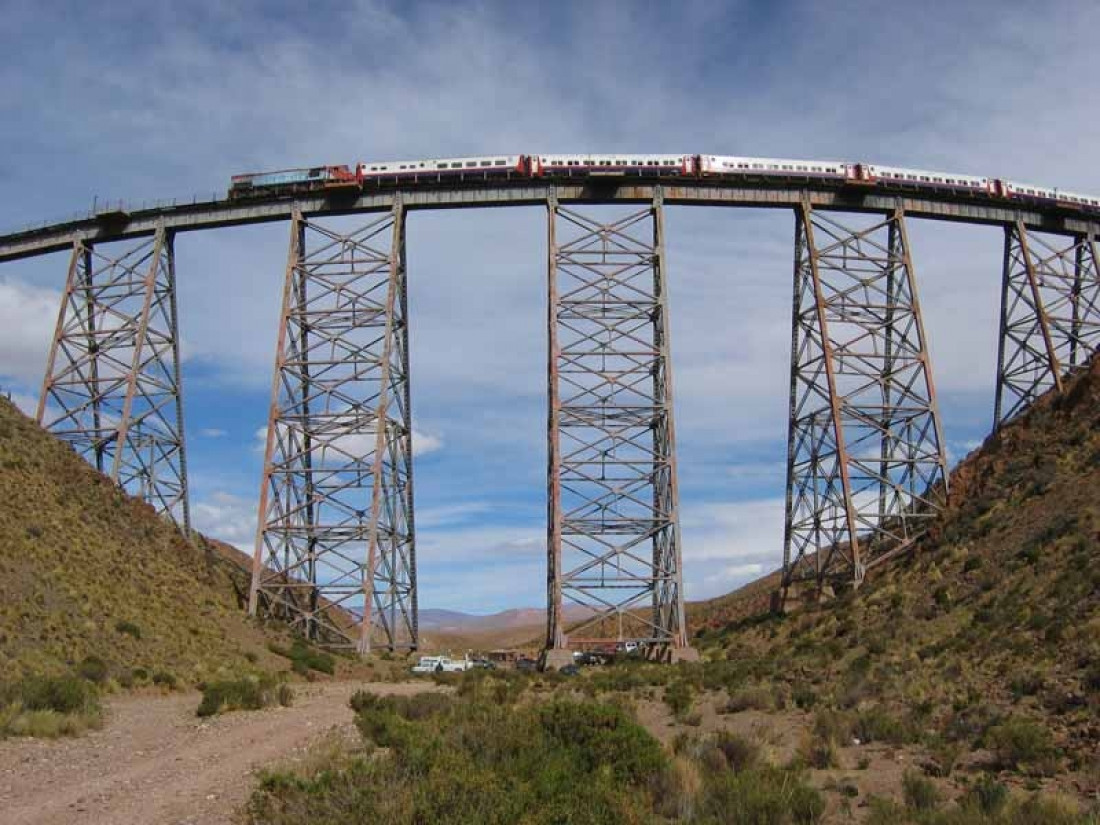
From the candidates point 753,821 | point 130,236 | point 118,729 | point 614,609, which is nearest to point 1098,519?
point 614,609

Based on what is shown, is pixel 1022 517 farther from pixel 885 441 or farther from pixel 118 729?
pixel 118 729

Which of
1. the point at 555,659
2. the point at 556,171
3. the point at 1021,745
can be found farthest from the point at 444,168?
the point at 1021,745

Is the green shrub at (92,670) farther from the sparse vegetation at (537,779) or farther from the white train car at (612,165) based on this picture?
the white train car at (612,165)

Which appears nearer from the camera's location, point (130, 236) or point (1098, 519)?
point (1098, 519)

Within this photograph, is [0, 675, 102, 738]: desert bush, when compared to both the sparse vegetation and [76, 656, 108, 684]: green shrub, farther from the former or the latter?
the sparse vegetation

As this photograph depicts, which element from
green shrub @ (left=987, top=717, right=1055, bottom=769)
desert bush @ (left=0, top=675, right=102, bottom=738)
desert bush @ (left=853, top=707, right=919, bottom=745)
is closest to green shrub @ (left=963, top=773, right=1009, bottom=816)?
green shrub @ (left=987, top=717, right=1055, bottom=769)

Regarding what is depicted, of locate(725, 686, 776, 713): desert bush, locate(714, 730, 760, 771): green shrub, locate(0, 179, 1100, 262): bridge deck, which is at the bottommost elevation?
locate(714, 730, 760, 771): green shrub

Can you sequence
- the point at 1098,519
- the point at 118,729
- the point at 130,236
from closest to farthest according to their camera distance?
the point at 118,729 < the point at 1098,519 < the point at 130,236
